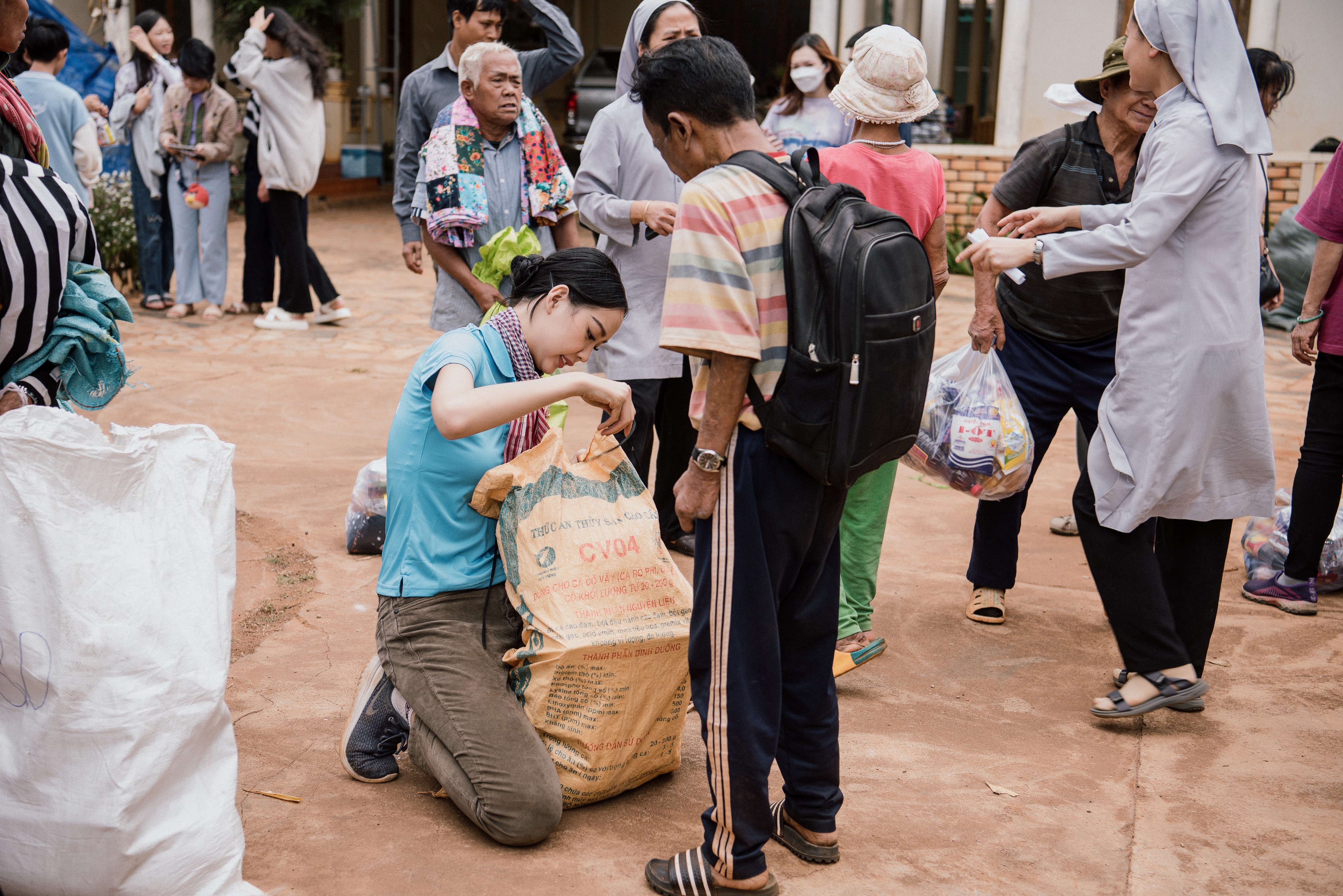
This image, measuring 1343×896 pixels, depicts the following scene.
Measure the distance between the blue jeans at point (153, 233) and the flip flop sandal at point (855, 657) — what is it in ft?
21.8

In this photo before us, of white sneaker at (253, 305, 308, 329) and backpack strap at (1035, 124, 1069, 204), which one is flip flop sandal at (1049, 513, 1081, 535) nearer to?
backpack strap at (1035, 124, 1069, 204)

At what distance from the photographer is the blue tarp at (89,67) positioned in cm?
1189

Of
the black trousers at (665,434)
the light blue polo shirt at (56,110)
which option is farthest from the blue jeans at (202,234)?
the black trousers at (665,434)

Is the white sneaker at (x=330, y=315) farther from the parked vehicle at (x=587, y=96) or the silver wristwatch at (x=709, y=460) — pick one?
the silver wristwatch at (x=709, y=460)

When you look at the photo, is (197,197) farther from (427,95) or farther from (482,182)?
(482,182)

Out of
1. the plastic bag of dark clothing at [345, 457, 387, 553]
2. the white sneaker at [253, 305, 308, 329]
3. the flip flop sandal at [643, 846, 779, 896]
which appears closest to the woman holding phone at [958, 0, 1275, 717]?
the flip flop sandal at [643, 846, 779, 896]

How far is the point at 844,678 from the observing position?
11.8 feet

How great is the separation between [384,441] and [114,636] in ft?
12.6

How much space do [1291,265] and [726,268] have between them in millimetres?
8995

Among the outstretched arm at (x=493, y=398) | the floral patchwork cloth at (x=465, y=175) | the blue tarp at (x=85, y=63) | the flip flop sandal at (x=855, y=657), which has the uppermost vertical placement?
the blue tarp at (x=85, y=63)

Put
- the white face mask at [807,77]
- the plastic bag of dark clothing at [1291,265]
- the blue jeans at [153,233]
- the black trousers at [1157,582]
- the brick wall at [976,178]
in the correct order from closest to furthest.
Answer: the black trousers at [1157,582] → the white face mask at [807,77] → the blue jeans at [153,233] → the plastic bag of dark clothing at [1291,265] → the brick wall at [976,178]

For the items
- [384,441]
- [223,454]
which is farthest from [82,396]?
[384,441]

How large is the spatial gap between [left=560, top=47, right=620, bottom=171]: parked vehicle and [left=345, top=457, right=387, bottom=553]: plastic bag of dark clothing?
11199mm

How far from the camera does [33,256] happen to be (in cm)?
219
